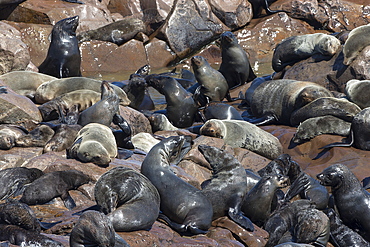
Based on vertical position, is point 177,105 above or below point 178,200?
below

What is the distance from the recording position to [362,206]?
272 inches

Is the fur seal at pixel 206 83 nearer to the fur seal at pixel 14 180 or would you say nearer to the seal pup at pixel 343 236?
the seal pup at pixel 343 236

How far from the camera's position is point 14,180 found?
235 inches

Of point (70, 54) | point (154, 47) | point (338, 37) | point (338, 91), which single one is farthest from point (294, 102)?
point (154, 47)

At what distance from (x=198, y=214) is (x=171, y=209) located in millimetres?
305

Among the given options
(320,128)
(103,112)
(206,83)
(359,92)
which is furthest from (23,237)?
(206,83)

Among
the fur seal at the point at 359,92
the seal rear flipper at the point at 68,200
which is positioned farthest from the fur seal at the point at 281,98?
the seal rear flipper at the point at 68,200

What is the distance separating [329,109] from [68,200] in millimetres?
5713

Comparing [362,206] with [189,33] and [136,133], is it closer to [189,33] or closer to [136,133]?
[136,133]

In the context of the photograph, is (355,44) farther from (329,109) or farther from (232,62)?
(232,62)

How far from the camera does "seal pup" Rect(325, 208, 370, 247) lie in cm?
623

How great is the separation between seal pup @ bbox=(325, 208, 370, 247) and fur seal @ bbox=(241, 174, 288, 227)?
78 centimetres

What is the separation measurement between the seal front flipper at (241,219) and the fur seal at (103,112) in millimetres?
2833

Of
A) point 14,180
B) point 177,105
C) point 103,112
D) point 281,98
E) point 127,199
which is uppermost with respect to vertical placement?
point 127,199
